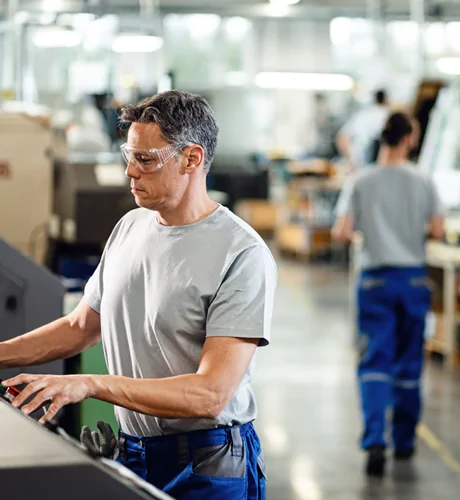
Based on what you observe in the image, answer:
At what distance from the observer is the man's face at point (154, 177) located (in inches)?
82.9

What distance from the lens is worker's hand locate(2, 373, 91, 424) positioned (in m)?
1.79

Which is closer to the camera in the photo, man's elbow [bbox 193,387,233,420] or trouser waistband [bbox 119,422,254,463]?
man's elbow [bbox 193,387,233,420]

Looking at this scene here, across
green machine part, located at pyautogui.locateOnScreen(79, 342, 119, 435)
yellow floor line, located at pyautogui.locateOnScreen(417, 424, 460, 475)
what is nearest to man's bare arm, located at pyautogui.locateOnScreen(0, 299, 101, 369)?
green machine part, located at pyautogui.locateOnScreen(79, 342, 119, 435)

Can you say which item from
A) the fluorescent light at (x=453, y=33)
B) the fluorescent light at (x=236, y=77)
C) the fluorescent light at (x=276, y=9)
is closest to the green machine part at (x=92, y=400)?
the fluorescent light at (x=276, y=9)

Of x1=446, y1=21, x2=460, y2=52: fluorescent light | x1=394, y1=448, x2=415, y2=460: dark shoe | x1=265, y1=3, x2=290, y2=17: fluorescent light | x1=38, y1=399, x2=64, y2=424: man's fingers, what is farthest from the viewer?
x1=446, y1=21, x2=460, y2=52: fluorescent light

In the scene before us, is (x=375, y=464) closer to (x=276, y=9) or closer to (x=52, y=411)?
(x=52, y=411)

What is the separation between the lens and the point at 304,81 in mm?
20312

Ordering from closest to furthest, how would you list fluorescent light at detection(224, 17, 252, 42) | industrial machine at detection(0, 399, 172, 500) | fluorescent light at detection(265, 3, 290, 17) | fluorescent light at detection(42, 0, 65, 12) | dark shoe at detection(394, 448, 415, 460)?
industrial machine at detection(0, 399, 172, 500) < dark shoe at detection(394, 448, 415, 460) < fluorescent light at detection(42, 0, 65, 12) < fluorescent light at detection(265, 3, 290, 17) < fluorescent light at detection(224, 17, 252, 42)

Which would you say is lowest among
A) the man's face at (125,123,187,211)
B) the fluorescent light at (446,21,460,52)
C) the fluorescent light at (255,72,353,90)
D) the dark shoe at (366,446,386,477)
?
the dark shoe at (366,446,386,477)

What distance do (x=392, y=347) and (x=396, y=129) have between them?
1.14 meters

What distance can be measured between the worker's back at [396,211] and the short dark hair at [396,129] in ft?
0.53

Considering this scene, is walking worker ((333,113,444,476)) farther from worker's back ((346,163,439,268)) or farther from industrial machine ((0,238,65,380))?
industrial machine ((0,238,65,380))

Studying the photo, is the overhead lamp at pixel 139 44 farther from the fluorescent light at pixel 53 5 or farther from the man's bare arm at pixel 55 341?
the man's bare arm at pixel 55 341

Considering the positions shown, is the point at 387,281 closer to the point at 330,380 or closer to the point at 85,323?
the point at 330,380
